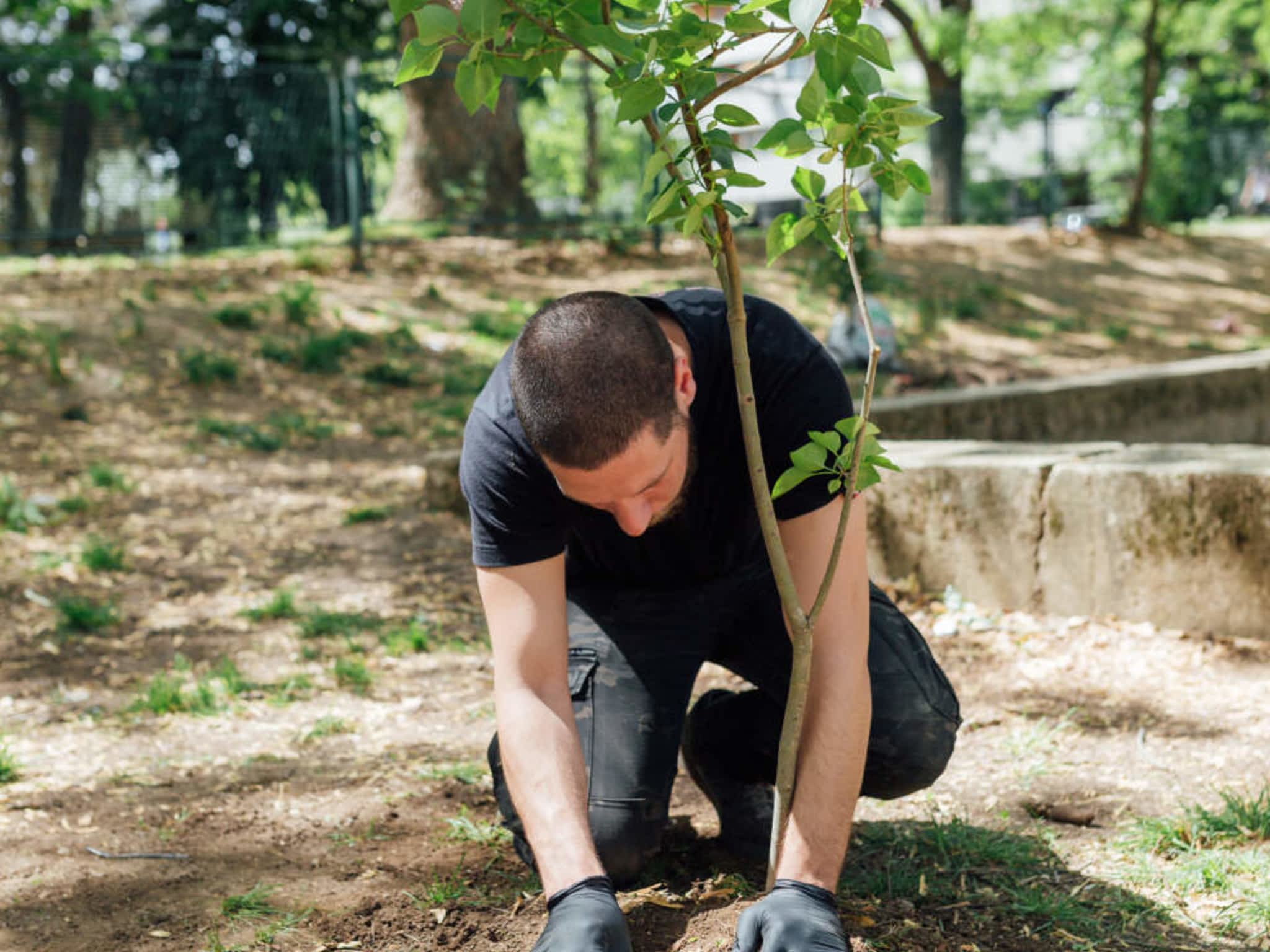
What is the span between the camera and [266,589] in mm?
4547

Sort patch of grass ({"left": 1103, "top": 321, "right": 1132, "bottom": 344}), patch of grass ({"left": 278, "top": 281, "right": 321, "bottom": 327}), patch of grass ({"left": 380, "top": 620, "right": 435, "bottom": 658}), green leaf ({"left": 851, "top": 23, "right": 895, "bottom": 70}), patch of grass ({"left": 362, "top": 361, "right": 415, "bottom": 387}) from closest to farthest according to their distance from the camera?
green leaf ({"left": 851, "top": 23, "right": 895, "bottom": 70}) → patch of grass ({"left": 380, "top": 620, "right": 435, "bottom": 658}) → patch of grass ({"left": 362, "top": 361, "right": 415, "bottom": 387}) → patch of grass ({"left": 278, "top": 281, "right": 321, "bottom": 327}) → patch of grass ({"left": 1103, "top": 321, "right": 1132, "bottom": 344})

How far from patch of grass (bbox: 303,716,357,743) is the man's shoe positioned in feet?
3.37

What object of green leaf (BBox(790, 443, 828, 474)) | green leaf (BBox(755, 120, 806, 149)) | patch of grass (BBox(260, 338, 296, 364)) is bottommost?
green leaf (BBox(790, 443, 828, 474))

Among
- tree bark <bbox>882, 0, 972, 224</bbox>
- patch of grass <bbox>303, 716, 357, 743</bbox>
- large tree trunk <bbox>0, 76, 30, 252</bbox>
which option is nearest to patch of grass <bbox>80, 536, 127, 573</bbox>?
patch of grass <bbox>303, 716, 357, 743</bbox>

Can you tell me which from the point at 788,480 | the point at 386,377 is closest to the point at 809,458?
the point at 788,480

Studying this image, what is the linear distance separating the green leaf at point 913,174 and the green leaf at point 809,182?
0.11 metres

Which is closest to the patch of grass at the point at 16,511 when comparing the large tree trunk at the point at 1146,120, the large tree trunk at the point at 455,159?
the large tree trunk at the point at 455,159

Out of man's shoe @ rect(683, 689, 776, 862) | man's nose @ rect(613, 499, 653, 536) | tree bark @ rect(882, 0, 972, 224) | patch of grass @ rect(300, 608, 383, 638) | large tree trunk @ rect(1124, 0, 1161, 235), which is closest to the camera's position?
man's nose @ rect(613, 499, 653, 536)

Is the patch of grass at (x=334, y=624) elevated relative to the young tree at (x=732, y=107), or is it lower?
lower

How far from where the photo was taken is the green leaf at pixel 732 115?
1780 millimetres

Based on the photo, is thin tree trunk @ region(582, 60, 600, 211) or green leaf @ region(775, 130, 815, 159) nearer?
green leaf @ region(775, 130, 815, 159)

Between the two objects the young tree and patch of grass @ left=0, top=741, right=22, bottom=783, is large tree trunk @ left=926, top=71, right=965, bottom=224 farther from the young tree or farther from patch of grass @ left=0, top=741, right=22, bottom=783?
the young tree

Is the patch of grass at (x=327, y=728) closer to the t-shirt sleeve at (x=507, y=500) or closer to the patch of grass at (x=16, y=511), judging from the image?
the t-shirt sleeve at (x=507, y=500)

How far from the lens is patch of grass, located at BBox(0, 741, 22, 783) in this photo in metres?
3.07
